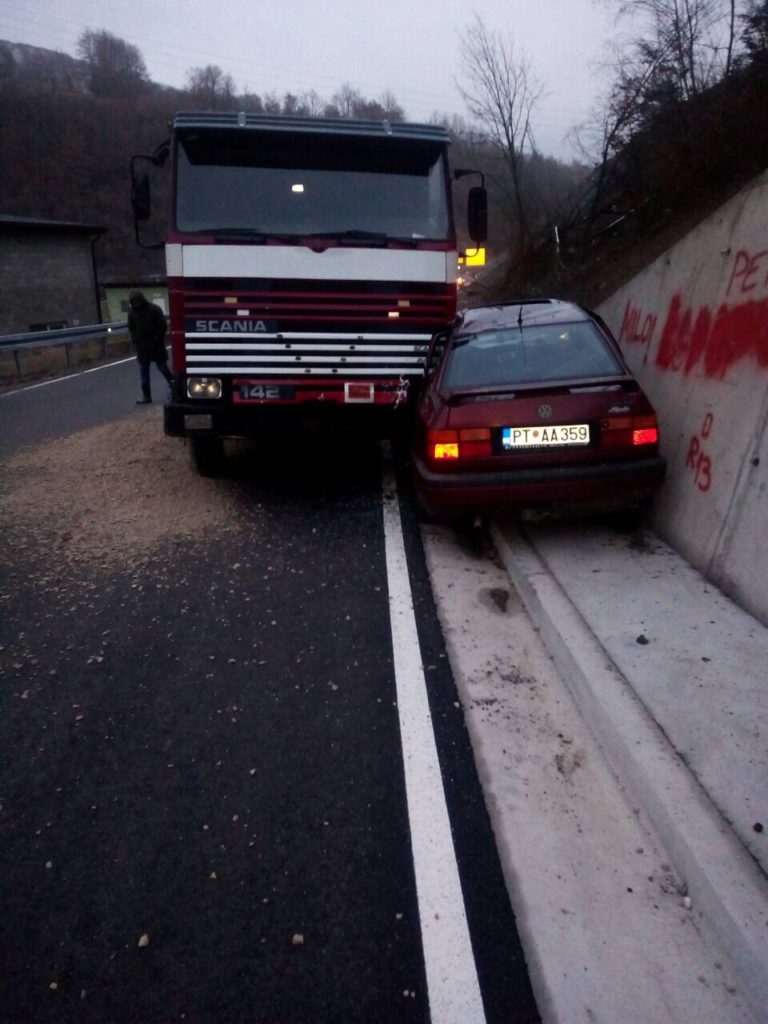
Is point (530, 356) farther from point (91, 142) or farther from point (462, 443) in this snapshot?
point (91, 142)

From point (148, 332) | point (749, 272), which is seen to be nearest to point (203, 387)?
point (749, 272)

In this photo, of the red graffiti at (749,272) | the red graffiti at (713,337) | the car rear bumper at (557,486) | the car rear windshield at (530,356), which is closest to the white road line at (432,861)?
the car rear bumper at (557,486)

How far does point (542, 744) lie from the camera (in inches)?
140

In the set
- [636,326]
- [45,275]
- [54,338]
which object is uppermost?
[636,326]

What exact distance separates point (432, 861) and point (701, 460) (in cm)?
355

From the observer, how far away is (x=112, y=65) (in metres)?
80.2

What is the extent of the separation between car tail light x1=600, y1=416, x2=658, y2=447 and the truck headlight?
3.44 m

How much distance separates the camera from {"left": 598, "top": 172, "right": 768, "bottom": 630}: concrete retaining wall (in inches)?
182

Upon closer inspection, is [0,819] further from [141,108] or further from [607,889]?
[141,108]

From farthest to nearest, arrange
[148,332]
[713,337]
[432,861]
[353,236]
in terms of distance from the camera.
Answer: [148,332] < [353,236] < [713,337] < [432,861]

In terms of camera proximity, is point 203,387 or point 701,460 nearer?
point 701,460

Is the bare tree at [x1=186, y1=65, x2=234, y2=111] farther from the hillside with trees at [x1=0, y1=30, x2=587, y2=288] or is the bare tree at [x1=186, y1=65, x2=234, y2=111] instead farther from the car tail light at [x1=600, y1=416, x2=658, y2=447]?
the car tail light at [x1=600, y1=416, x2=658, y2=447]

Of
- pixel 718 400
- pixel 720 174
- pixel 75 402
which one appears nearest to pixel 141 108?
pixel 75 402

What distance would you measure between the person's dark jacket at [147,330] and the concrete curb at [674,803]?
414 inches
